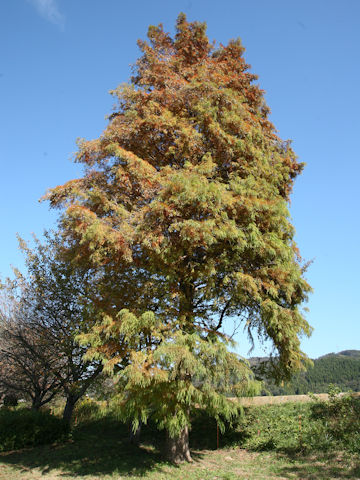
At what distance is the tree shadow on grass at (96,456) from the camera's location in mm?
7785

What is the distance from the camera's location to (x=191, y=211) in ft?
25.3

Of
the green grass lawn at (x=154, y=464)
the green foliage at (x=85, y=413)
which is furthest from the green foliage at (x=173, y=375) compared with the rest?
the green foliage at (x=85, y=413)

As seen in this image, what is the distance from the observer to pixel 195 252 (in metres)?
8.53

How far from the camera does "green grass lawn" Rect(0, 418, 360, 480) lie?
7.16 m

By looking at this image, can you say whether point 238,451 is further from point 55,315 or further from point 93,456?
point 55,315

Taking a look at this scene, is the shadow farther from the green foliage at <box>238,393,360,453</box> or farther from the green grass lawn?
the green foliage at <box>238,393,360,453</box>

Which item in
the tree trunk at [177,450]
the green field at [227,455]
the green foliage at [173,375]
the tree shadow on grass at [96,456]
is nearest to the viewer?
the green foliage at [173,375]

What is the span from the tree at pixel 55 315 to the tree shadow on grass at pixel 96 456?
1633mm

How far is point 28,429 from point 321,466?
9.13 meters

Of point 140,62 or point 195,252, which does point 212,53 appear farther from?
point 195,252

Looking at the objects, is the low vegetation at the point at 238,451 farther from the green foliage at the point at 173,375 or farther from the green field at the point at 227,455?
the green foliage at the point at 173,375

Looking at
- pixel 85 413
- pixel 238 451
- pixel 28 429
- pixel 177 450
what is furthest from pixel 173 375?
pixel 85 413

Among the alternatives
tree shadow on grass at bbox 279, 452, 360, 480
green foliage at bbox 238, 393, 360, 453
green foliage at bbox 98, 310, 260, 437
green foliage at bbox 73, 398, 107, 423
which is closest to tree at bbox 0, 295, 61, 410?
green foliage at bbox 73, 398, 107, 423

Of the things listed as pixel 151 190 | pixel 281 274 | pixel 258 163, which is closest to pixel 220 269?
pixel 281 274
